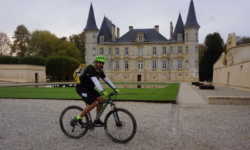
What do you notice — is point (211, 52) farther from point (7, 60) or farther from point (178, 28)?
point (7, 60)

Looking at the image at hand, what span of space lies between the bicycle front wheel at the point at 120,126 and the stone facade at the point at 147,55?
47116 millimetres

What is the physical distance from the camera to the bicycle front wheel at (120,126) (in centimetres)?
457

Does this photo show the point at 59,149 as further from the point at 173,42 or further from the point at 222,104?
the point at 173,42

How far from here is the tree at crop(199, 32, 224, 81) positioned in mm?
53169

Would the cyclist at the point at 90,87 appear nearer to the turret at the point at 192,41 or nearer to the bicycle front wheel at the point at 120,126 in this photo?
the bicycle front wheel at the point at 120,126

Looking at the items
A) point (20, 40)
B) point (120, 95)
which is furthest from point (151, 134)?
point (20, 40)

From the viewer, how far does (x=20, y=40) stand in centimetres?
5481

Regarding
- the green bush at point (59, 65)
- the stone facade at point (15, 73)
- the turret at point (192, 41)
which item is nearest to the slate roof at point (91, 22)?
the green bush at point (59, 65)

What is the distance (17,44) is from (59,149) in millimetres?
56086

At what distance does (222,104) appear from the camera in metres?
10.7

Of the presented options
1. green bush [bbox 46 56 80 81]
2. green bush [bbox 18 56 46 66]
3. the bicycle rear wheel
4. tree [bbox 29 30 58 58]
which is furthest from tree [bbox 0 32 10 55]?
the bicycle rear wheel

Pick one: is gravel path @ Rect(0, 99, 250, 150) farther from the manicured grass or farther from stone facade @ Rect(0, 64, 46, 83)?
stone facade @ Rect(0, 64, 46, 83)

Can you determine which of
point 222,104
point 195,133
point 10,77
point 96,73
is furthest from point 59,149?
point 10,77

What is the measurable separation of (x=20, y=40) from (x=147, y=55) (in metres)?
→ 30.4
